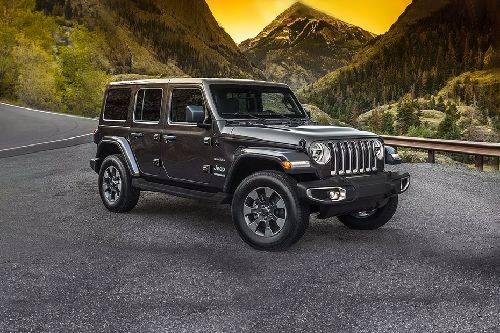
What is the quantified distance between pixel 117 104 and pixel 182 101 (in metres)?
1.54

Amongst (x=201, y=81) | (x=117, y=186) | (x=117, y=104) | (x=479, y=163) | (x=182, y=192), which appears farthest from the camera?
(x=479, y=163)

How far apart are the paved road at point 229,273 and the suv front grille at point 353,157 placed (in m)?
0.88

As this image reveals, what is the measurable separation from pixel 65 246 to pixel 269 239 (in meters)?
2.30

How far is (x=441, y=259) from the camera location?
20.0 ft

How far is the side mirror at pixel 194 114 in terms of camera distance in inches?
268

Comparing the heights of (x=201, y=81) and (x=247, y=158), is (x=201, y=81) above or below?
above

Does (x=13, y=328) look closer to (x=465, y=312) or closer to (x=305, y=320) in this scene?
(x=305, y=320)

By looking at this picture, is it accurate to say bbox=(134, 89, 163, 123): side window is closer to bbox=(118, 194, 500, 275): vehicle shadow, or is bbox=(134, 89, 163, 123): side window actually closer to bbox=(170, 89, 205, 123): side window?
bbox=(170, 89, 205, 123): side window

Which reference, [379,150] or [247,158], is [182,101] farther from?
[379,150]

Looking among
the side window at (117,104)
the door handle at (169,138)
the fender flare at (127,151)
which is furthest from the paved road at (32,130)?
the door handle at (169,138)

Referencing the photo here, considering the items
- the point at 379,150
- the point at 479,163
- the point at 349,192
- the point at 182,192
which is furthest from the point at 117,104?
the point at 479,163

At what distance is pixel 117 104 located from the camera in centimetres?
866

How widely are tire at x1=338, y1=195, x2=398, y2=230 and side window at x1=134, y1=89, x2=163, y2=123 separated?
2.83 metres

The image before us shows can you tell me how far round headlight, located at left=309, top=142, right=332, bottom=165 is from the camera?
6207mm
